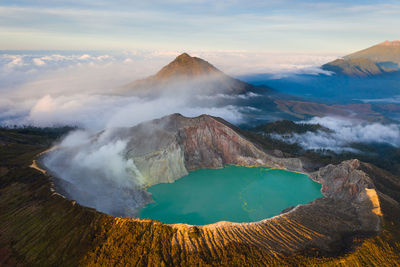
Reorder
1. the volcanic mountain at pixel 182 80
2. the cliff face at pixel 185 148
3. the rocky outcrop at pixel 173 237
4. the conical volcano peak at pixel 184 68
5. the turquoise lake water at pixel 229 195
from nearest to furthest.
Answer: the rocky outcrop at pixel 173 237, the turquoise lake water at pixel 229 195, the cliff face at pixel 185 148, the volcanic mountain at pixel 182 80, the conical volcano peak at pixel 184 68

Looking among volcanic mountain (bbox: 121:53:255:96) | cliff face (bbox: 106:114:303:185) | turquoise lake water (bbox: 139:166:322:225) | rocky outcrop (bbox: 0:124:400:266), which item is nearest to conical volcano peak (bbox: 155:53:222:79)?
volcanic mountain (bbox: 121:53:255:96)

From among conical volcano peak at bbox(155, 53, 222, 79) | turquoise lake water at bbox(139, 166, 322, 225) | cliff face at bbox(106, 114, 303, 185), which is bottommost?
turquoise lake water at bbox(139, 166, 322, 225)

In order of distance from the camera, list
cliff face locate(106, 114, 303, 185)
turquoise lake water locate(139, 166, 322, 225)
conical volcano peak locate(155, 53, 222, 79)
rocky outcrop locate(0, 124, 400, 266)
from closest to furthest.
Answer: rocky outcrop locate(0, 124, 400, 266)
turquoise lake water locate(139, 166, 322, 225)
cliff face locate(106, 114, 303, 185)
conical volcano peak locate(155, 53, 222, 79)

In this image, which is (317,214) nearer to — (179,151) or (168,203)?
(168,203)

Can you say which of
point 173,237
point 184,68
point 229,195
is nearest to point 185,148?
point 229,195

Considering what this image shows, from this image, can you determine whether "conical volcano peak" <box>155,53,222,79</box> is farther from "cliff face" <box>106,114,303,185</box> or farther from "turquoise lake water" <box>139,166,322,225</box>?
"turquoise lake water" <box>139,166,322,225</box>

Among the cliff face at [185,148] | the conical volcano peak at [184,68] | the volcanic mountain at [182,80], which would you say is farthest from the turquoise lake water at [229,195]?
the conical volcano peak at [184,68]

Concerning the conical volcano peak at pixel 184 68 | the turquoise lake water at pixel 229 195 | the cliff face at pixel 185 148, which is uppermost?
the conical volcano peak at pixel 184 68

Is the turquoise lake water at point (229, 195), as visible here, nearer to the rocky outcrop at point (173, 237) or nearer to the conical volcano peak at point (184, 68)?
the rocky outcrop at point (173, 237)
